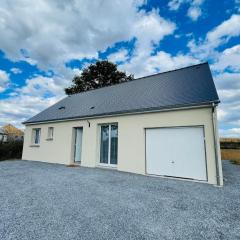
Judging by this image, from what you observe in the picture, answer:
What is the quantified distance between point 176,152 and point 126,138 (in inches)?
98.8

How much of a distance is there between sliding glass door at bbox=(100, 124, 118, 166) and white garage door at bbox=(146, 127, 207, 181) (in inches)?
79.6

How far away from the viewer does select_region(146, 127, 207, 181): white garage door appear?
244 inches

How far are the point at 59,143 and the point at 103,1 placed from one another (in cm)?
848

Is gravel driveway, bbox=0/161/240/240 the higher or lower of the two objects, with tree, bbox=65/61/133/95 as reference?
lower

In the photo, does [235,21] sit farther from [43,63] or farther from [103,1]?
[43,63]

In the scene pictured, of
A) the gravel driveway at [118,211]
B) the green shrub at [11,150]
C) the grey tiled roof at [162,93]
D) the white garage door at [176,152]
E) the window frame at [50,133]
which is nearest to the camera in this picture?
the gravel driveway at [118,211]

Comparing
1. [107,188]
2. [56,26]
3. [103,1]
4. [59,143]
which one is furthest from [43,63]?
[107,188]

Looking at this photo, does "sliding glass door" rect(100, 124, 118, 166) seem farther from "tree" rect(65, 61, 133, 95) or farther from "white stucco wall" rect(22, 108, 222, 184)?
"tree" rect(65, 61, 133, 95)

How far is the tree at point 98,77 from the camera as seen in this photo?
966 inches

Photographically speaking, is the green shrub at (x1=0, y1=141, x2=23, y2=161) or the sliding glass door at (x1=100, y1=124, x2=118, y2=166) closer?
the sliding glass door at (x1=100, y1=124, x2=118, y2=166)

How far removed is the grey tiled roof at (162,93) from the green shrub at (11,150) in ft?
10.8

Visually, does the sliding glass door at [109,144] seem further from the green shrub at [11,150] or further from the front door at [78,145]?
the green shrub at [11,150]

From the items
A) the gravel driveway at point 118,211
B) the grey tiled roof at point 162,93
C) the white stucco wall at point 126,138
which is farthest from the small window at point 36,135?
the gravel driveway at point 118,211

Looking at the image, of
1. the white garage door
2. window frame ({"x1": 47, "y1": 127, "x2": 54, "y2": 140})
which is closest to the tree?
window frame ({"x1": 47, "y1": 127, "x2": 54, "y2": 140})
